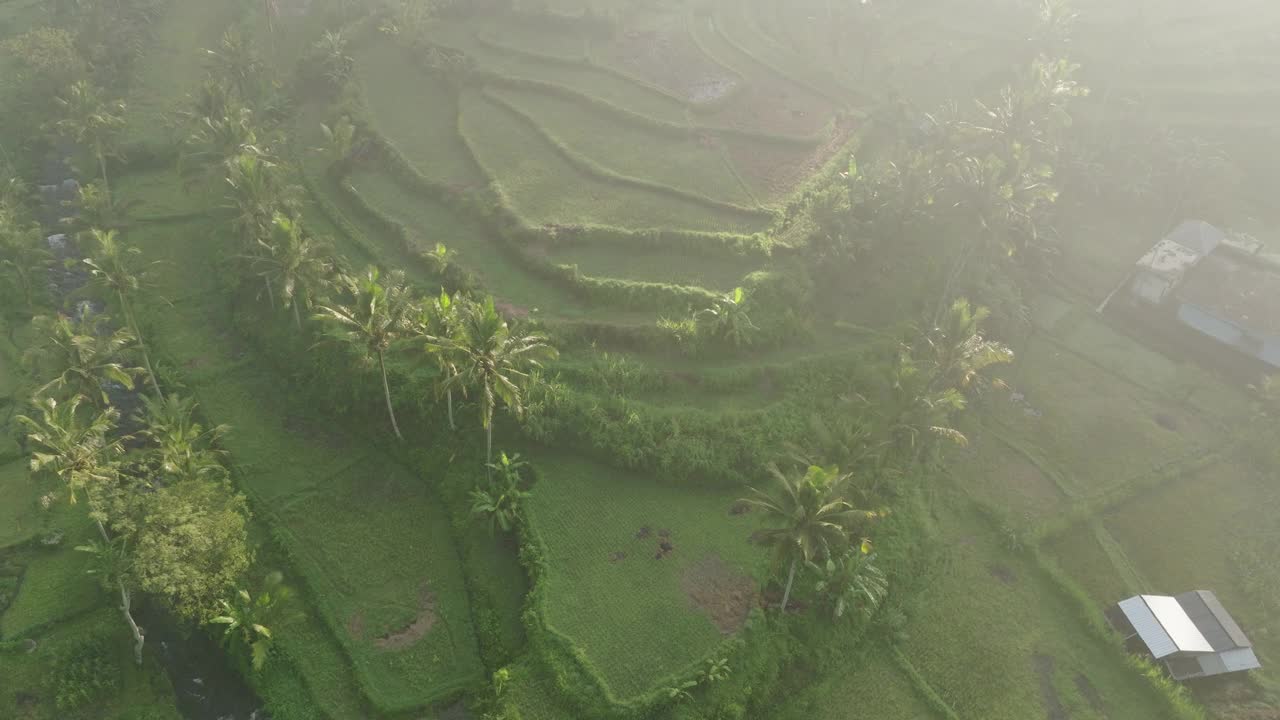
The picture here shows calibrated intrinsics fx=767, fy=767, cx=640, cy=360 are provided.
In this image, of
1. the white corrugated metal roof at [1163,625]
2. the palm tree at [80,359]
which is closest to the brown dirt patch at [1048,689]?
the white corrugated metal roof at [1163,625]

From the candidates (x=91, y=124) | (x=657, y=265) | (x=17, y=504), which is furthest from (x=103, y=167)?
(x=657, y=265)

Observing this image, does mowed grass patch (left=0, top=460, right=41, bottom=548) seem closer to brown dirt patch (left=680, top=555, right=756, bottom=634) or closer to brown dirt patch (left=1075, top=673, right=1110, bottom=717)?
brown dirt patch (left=680, top=555, right=756, bottom=634)

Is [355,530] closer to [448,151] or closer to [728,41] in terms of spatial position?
[448,151]

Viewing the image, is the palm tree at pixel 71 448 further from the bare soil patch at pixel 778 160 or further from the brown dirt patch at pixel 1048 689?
the bare soil patch at pixel 778 160

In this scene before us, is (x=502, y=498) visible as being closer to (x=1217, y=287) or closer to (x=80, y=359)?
(x=80, y=359)

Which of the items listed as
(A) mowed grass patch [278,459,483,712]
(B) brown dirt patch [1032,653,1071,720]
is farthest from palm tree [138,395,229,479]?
(B) brown dirt patch [1032,653,1071,720]
